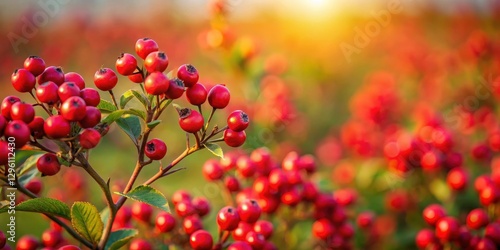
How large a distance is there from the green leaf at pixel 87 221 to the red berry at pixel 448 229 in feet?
5.29

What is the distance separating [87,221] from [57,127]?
1.53ft

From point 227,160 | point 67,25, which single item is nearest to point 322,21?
point 67,25

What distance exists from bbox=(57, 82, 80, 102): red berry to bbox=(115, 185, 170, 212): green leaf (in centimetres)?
38

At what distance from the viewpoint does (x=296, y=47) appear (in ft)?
30.7

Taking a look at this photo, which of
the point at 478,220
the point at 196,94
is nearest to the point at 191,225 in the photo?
the point at 196,94

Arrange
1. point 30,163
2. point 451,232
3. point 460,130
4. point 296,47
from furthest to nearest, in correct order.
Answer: point 296,47 < point 460,130 < point 451,232 < point 30,163

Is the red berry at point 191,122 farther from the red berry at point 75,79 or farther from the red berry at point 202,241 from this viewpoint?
the red berry at point 202,241

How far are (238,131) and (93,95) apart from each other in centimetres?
51

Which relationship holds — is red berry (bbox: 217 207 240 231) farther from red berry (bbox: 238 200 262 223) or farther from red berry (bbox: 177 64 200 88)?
red berry (bbox: 177 64 200 88)

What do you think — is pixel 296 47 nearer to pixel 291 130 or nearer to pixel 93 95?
pixel 291 130

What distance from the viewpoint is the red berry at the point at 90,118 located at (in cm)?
157

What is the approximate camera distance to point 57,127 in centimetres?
151

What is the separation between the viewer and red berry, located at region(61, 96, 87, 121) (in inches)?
59.5

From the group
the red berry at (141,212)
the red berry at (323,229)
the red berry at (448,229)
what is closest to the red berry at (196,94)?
the red berry at (141,212)
